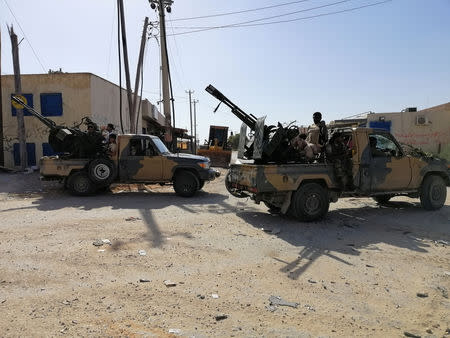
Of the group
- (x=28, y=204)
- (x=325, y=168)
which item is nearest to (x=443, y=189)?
(x=325, y=168)

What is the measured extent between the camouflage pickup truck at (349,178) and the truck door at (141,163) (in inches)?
117

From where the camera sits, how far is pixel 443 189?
8.45 meters

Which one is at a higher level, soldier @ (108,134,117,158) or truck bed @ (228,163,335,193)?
soldier @ (108,134,117,158)

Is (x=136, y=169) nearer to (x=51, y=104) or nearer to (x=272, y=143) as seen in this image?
(x=272, y=143)

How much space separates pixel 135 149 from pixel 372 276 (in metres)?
7.98

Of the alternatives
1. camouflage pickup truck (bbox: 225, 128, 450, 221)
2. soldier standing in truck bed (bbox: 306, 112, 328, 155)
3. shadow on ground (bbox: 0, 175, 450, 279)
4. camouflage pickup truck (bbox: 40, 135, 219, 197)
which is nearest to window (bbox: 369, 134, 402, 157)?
camouflage pickup truck (bbox: 225, 128, 450, 221)

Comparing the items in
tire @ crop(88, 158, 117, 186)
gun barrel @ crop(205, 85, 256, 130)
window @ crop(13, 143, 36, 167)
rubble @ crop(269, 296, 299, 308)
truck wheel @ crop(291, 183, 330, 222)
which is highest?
gun barrel @ crop(205, 85, 256, 130)

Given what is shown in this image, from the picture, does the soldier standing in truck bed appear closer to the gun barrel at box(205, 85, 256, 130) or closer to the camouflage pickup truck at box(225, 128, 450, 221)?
the camouflage pickup truck at box(225, 128, 450, 221)

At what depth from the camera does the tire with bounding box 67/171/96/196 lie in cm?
1055

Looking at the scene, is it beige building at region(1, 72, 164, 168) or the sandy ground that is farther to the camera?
beige building at region(1, 72, 164, 168)

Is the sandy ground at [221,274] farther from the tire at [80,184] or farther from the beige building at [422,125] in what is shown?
the beige building at [422,125]

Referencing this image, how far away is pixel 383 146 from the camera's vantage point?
801 centimetres

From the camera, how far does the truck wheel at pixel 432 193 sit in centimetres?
834

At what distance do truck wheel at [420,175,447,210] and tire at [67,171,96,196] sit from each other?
352 inches
